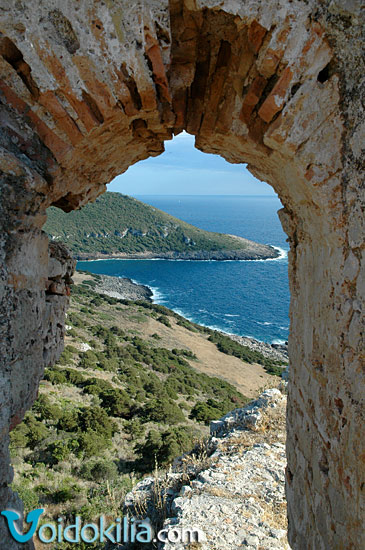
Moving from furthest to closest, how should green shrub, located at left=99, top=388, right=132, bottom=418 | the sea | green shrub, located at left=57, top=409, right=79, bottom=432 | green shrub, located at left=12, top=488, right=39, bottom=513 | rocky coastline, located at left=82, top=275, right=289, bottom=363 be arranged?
the sea, rocky coastline, located at left=82, top=275, right=289, bottom=363, green shrub, located at left=99, top=388, right=132, bottom=418, green shrub, located at left=57, top=409, right=79, bottom=432, green shrub, located at left=12, top=488, right=39, bottom=513

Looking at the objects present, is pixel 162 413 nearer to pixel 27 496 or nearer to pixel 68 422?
pixel 68 422

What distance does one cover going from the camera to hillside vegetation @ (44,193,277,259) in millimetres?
57688

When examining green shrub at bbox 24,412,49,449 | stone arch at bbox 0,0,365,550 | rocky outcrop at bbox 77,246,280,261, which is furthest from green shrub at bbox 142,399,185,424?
rocky outcrop at bbox 77,246,280,261

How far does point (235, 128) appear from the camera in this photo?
2.72 meters

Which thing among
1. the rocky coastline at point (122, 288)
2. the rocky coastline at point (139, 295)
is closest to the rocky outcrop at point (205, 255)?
the rocky coastline at point (139, 295)

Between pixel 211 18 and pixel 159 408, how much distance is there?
40.5 ft

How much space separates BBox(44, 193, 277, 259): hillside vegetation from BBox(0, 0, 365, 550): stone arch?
53.4 metres

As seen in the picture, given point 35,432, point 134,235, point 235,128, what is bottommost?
point 35,432

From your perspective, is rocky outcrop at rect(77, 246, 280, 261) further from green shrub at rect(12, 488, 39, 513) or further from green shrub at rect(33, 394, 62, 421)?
green shrub at rect(12, 488, 39, 513)

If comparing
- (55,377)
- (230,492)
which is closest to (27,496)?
(230,492)

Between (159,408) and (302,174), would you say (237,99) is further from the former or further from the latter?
(159,408)

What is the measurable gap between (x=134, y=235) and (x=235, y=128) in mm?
62614

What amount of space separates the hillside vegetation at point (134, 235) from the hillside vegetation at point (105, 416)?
34.2 metres

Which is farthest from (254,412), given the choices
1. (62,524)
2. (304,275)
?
(304,275)
